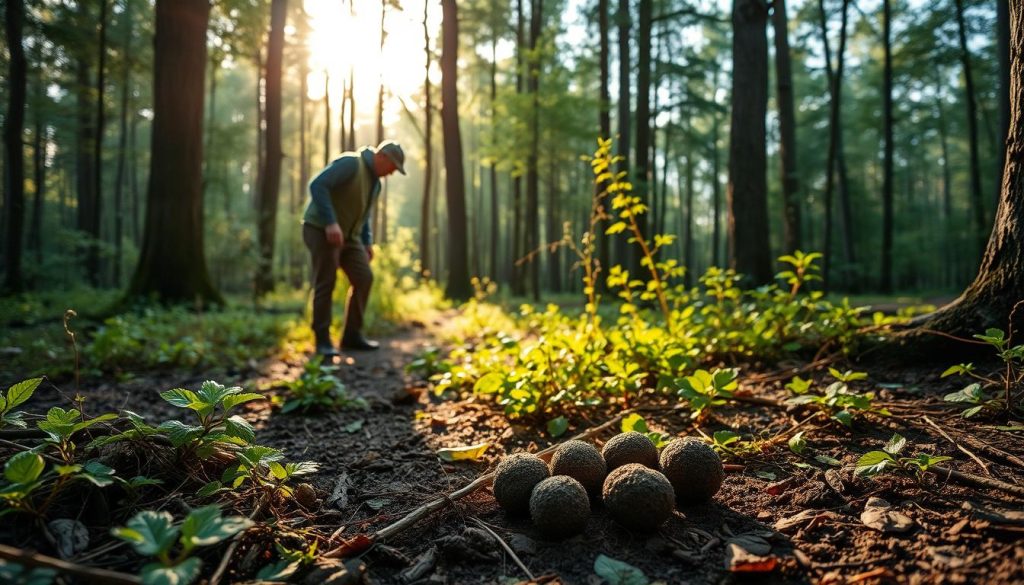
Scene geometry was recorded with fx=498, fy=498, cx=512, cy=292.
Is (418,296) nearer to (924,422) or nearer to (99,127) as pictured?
(924,422)

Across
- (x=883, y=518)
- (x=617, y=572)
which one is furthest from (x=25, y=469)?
(x=883, y=518)

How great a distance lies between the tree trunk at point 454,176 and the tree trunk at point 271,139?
4.34 metres

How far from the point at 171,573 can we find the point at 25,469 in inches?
21.7

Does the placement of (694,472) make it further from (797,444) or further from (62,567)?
(62,567)

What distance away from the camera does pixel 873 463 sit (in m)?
1.70

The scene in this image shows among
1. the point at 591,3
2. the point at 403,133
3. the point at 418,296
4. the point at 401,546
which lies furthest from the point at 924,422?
the point at 403,133

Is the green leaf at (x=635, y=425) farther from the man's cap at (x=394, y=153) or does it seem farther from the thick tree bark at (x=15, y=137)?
the thick tree bark at (x=15, y=137)

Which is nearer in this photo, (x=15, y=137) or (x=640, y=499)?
(x=640, y=499)

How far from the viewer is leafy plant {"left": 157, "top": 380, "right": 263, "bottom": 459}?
161cm

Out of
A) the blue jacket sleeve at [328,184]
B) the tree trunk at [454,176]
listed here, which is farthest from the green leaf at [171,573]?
the tree trunk at [454,176]

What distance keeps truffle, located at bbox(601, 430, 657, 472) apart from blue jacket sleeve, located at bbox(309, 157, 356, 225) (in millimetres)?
3817

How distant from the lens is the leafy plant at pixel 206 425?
63.2 inches

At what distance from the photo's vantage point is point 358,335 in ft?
19.6

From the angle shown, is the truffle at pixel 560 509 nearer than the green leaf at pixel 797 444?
Yes
